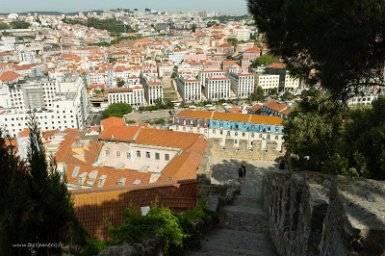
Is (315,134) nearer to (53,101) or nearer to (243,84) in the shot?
(53,101)

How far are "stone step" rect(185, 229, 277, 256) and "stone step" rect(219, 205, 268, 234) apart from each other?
0.38m

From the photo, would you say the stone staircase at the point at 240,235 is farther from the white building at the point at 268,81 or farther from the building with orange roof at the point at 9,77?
the building with orange roof at the point at 9,77

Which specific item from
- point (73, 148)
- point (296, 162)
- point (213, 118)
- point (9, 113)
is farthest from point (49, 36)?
point (296, 162)

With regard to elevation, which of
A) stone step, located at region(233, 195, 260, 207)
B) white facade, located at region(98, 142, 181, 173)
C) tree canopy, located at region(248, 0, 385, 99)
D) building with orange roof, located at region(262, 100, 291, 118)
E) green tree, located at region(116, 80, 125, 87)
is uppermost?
tree canopy, located at region(248, 0, 385, 99)

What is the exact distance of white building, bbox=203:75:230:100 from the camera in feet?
239

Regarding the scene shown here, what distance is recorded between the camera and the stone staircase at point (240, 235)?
5.74m

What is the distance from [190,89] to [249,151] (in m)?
59.6

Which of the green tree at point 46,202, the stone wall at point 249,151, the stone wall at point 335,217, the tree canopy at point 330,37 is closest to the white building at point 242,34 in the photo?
the stone wall at point 249,151

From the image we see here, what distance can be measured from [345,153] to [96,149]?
1514 cm

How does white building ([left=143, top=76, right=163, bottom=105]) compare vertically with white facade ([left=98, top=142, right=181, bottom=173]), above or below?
below

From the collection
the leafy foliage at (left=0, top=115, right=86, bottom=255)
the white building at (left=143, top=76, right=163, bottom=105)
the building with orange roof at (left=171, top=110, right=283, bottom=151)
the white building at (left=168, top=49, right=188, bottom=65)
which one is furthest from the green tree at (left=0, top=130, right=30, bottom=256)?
the white building at (left=168, top=49, right=188, bottom=65)

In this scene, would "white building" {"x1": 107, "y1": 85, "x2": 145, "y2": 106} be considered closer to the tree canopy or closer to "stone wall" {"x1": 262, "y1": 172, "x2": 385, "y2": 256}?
the tree canopy

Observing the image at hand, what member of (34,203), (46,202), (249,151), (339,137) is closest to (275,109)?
(249,151)

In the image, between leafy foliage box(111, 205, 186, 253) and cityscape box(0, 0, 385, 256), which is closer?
cityscape box(0, 0, 385, 256)
